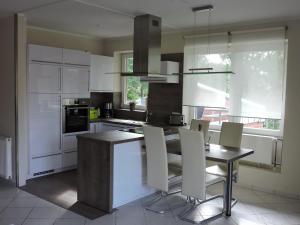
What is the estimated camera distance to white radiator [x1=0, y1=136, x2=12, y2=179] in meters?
4.57

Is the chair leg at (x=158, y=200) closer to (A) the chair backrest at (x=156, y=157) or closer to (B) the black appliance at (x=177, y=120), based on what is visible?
(A) the chair backrest at (x=156, y=157)

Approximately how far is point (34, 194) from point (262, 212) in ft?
9.67

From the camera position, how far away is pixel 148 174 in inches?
153

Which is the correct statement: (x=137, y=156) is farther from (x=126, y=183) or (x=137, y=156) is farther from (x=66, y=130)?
(x=66, y=130)

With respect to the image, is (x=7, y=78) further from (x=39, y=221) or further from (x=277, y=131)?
(x=277, y=131)

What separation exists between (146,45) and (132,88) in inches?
90.9

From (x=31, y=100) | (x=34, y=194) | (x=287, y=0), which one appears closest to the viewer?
(x=287, y=0)

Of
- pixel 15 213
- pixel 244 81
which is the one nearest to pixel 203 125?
pixel 244 81

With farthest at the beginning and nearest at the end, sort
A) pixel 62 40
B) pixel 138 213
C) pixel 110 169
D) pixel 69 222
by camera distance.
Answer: pixel 62 40 < pixel 138 213 < pixel 110 169 < pixel 69 222

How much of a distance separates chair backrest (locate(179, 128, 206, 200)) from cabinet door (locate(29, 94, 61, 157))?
8.15ft

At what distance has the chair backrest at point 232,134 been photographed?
427 centimetres

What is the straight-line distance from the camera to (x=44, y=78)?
193 inches

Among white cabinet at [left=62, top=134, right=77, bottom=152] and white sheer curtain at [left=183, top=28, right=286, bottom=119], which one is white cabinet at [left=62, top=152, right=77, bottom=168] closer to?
white cabinet at [left=62, top=134, right=77, bottom=152]

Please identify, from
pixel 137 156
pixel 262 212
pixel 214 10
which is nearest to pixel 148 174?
pixel 137 156
